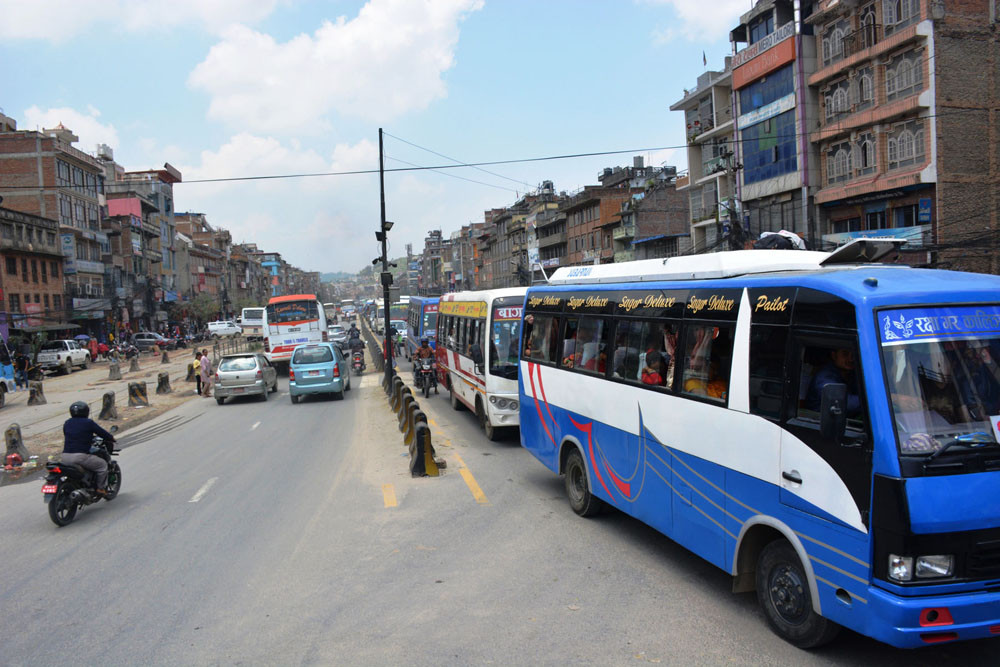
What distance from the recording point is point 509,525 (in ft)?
27.6

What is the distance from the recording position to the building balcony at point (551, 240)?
7381 cm

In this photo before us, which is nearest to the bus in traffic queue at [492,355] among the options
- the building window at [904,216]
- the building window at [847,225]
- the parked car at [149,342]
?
the building window at [904,216]

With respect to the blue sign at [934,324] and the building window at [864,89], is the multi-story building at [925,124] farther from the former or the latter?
the blue sign at [934,324]

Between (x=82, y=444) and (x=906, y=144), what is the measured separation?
28.7 meters

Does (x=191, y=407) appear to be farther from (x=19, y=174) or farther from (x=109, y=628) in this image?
(x=19, y=174)

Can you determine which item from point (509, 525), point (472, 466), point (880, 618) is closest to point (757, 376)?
point (880, 618)

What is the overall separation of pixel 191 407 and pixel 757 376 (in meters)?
22.4

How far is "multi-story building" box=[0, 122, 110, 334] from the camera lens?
52688 millimetres

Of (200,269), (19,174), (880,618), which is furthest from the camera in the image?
(200,269)

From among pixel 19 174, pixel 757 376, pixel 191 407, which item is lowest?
pixel 191 407

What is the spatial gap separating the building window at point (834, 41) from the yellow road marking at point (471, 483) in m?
26.8

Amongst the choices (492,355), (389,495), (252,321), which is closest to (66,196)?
(252,321)

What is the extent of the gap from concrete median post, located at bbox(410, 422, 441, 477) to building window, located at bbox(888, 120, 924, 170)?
2414 centimetres

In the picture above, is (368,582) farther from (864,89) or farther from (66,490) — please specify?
(864,89)
